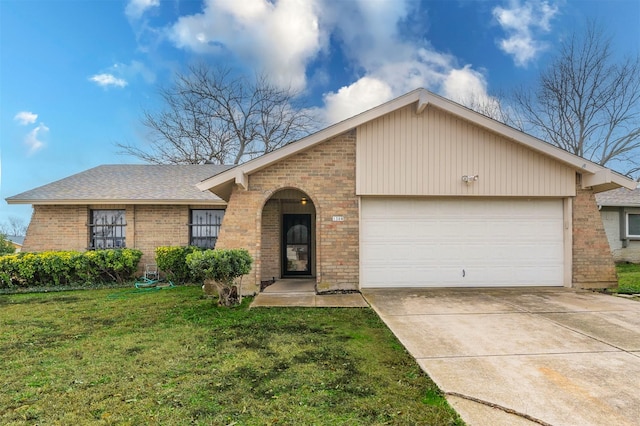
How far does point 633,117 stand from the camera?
20609mm

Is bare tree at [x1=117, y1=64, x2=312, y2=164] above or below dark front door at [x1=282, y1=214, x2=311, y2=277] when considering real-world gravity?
above

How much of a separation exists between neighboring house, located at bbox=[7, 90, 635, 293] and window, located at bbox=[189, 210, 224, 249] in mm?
3365

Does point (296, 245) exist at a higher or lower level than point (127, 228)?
lower

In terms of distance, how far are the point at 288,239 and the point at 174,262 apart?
144 inches

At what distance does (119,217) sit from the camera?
11789 mm

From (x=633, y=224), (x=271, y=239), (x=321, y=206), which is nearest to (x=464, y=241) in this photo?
(x=321, y=206)

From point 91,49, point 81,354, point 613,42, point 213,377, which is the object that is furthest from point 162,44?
point 613,42

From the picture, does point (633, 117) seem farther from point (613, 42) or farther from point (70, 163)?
point (70, 163)

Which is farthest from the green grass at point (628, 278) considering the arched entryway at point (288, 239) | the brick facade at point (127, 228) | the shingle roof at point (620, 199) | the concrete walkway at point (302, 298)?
the brick facade at point (127, 228)

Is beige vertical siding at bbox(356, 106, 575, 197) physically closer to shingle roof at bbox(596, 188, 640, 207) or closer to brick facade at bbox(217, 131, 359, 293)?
brick facade at bbox(217, 131, 359, 293)

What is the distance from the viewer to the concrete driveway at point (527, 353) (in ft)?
9.66

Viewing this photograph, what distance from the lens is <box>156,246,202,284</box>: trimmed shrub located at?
423 inches

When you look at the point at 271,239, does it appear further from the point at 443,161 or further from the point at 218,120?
the point at 218,120

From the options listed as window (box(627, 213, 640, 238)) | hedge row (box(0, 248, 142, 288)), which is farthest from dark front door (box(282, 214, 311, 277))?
window (box(627, 213, 640, 238))
